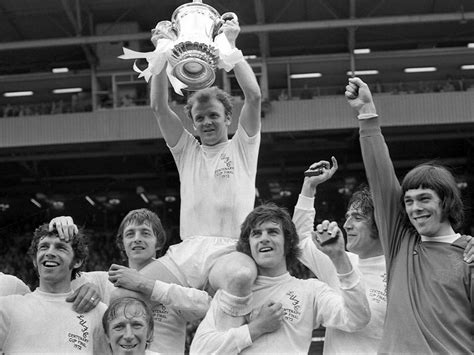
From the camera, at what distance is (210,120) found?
4.76 metres

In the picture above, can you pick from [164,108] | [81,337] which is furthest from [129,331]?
[164,108]

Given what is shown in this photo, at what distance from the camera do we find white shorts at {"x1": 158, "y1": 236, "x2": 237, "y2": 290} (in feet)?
14.7

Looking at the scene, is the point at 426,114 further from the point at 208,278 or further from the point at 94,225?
the point at 208,278

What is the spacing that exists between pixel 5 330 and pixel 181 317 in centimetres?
95

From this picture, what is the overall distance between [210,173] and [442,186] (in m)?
1.60

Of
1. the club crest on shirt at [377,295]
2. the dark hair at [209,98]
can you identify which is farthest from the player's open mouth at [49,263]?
the club crest on shirt at [377,295]

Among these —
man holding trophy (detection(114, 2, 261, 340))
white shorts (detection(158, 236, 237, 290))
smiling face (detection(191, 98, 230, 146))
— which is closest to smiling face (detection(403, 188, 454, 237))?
man holding trophy (detection(114, 2, 261, 340))

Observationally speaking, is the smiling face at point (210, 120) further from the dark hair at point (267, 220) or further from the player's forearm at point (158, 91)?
the dark hair at point (267, 220)

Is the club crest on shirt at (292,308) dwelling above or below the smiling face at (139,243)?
below

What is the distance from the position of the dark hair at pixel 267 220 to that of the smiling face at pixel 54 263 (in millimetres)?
913

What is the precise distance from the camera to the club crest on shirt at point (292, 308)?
4.15m

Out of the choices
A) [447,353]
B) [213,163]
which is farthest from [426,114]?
[447,353]

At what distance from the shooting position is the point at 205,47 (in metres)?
4.20

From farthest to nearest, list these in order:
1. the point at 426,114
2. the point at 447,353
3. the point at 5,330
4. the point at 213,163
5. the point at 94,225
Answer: the point at 94,225
the point at 426,114
the point at 213,163
the point at 5,330
the point at 447,353
